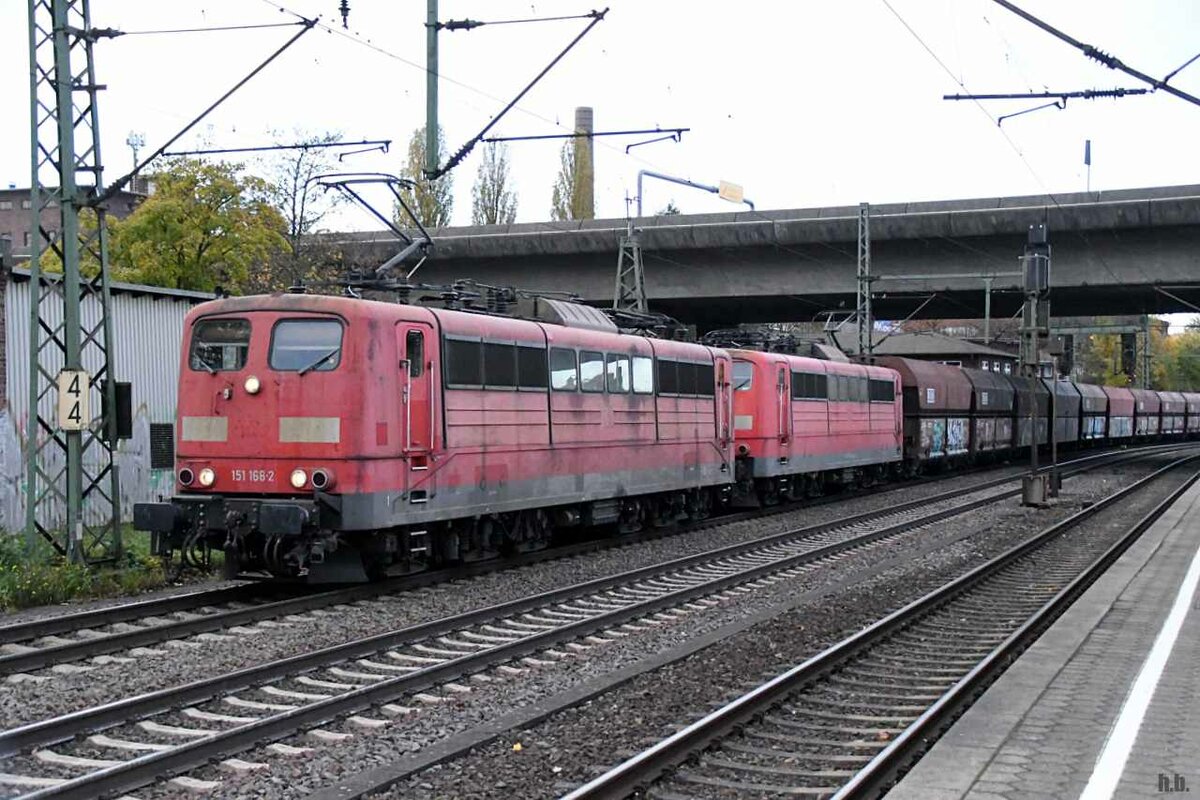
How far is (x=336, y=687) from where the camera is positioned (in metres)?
9.34

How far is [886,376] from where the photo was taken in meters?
32.7

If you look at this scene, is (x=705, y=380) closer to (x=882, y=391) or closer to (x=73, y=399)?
(x=73, y=399)

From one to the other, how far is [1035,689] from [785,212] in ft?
105

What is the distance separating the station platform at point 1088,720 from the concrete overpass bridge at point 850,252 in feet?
85.1

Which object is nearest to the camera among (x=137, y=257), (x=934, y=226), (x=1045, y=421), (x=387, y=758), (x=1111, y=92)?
(x=387, y=758)

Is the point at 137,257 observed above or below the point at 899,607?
above

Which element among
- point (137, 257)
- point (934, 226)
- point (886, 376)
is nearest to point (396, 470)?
point (137, 257)

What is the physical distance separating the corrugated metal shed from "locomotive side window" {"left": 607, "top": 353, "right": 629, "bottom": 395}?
24.8 feet

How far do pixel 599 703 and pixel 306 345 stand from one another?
5939 mm

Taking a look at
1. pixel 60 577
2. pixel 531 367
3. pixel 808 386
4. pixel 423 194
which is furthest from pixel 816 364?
pixel 423 194

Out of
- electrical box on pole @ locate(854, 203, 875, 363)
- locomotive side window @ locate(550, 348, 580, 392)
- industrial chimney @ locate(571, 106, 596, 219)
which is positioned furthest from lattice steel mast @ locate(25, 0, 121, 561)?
industrial chimney @ locate(571, 106, 596, 219)

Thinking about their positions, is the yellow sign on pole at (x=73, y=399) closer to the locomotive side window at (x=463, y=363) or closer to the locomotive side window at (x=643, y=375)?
the locomotive side window at (x=463, y=363)

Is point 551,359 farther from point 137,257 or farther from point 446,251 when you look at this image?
point 446,251

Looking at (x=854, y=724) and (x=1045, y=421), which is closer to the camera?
(x=854, y=724)
